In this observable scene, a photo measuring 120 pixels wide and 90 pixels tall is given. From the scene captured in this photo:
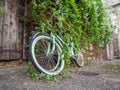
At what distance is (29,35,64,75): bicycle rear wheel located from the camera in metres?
3.14

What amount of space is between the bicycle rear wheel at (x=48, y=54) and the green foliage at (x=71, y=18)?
5.8 inches

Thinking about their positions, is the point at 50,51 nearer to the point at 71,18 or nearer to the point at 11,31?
the point at 71,18

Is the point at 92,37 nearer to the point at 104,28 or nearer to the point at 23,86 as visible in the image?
the point at 104,28

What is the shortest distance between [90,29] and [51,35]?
1971mm

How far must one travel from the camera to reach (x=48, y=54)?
3.25m

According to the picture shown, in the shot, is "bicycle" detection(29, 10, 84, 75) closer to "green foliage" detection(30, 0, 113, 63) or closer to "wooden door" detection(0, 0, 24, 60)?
"green foliage" detection(30, 0, 113, 63)

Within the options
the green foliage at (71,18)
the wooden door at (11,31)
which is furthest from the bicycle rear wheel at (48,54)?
the wooden door at (11,31)

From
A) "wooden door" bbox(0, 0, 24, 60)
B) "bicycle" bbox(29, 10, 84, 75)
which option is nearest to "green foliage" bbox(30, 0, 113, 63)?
"bicycle" bbox(29, 10, 84, 75)

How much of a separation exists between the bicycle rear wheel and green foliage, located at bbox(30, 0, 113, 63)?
0.15 meters

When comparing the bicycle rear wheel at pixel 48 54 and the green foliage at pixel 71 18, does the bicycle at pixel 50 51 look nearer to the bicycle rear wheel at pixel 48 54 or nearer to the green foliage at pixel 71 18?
the bicycle rear wheel at pixel 48 54

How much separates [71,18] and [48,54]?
1.08 meters

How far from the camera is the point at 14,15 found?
4.96m

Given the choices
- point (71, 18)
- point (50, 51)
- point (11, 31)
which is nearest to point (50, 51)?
point (50, 51)

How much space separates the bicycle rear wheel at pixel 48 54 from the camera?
314cm
